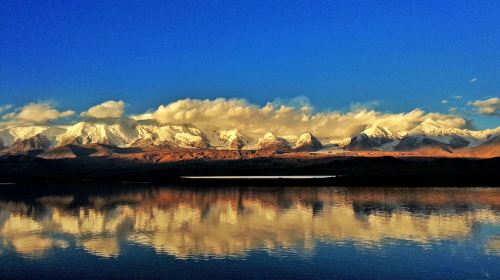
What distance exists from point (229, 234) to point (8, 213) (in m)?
42.0

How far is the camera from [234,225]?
66000mm

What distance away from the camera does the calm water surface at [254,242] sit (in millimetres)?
40281

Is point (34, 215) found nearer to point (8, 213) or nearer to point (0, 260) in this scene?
point (8, 213)

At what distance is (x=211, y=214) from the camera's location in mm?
79375

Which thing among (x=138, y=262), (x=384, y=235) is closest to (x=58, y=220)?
(x=138, y=262)

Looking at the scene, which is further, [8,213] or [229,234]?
[8,213]

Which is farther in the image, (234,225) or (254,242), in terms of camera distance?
(234,225)

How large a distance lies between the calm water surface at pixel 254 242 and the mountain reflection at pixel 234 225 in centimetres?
12

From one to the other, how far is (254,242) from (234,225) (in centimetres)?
1348

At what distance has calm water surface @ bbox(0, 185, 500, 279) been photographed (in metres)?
40.3

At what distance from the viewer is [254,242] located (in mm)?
52719

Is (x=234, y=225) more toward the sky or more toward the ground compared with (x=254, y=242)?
more toward the sky

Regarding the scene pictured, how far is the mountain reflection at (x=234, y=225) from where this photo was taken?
51.6 metres

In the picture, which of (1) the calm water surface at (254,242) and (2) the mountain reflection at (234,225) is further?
(2) the mountain reflection at (234,225)
